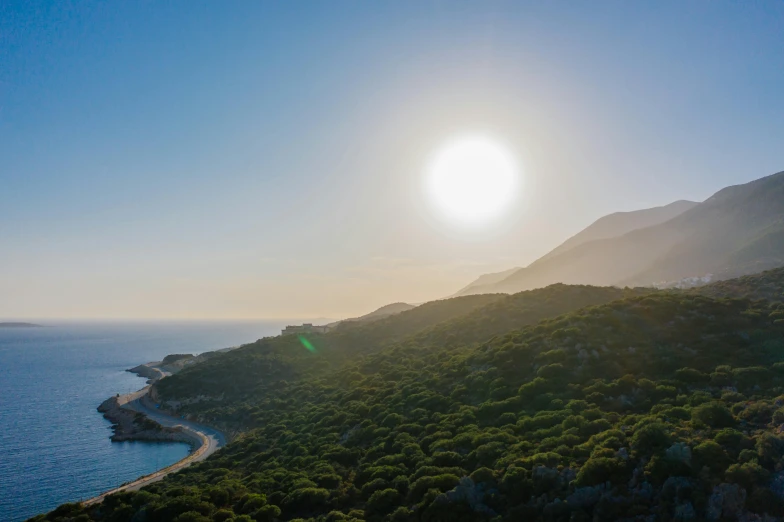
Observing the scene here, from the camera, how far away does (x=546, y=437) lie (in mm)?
24344

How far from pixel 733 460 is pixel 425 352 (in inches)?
1598

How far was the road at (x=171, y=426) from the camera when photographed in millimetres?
42353

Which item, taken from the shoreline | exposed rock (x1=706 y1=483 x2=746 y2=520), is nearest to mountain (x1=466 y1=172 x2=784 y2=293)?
exposed rock (x1=706 y1=483 x2=746 y2=520)

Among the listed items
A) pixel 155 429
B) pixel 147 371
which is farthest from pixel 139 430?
pixel 147 371

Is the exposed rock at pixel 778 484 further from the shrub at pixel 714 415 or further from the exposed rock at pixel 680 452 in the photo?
the shrub at pixel 714 415

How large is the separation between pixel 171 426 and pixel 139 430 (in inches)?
204

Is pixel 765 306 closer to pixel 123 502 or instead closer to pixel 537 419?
pixel 537 419

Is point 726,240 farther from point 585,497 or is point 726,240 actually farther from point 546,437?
point 585,497

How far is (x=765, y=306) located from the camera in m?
39.6

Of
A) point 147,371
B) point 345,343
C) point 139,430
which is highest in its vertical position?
point 345,343

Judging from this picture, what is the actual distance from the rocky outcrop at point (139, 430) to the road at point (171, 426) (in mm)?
973

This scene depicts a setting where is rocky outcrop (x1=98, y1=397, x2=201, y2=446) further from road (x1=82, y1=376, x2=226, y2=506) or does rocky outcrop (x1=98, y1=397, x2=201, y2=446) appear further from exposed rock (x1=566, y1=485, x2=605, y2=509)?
exposed rock (x1=566, y1=485, x2=605, y2=509)

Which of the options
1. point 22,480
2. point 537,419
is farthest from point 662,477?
point 22,480

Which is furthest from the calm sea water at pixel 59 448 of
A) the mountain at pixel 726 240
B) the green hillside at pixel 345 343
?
the mountain at pixel 726 240
